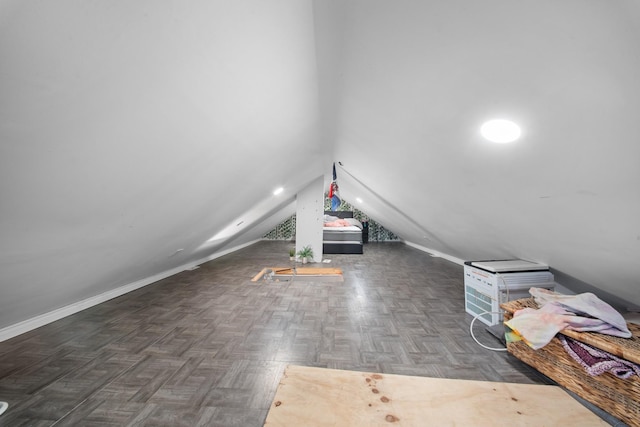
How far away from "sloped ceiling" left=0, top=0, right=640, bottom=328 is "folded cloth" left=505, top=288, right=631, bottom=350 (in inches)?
18.4

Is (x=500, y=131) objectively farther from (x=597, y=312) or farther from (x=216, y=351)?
(x=216, y=351)

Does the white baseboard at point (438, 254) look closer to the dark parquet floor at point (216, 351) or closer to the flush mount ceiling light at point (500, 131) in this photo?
the dark parquet floor at point (216, 351)

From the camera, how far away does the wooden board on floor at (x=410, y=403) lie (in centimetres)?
53

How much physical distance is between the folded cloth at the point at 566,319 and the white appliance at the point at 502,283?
637mm

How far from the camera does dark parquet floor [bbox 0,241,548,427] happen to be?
1.53 m

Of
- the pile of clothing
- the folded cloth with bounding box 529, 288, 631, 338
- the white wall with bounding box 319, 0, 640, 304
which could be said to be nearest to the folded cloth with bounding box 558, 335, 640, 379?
the pile of clothing

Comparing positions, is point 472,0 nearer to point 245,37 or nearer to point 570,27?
point 570,27

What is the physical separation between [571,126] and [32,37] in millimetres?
2173

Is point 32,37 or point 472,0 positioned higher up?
point 472,0

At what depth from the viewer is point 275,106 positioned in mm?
1995

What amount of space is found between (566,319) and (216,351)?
2.57 metres

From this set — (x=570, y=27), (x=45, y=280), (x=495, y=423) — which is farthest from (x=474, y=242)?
(x=45, y=280)

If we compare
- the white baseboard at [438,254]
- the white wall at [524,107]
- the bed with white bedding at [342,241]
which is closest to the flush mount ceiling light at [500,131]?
the white wall at [524,107]

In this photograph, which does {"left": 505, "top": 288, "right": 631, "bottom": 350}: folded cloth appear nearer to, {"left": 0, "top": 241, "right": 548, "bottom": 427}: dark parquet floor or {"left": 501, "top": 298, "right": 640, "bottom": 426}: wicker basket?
{"left": 501, "top": 298, "right": 640, "bottom": 426}: wicker basket
